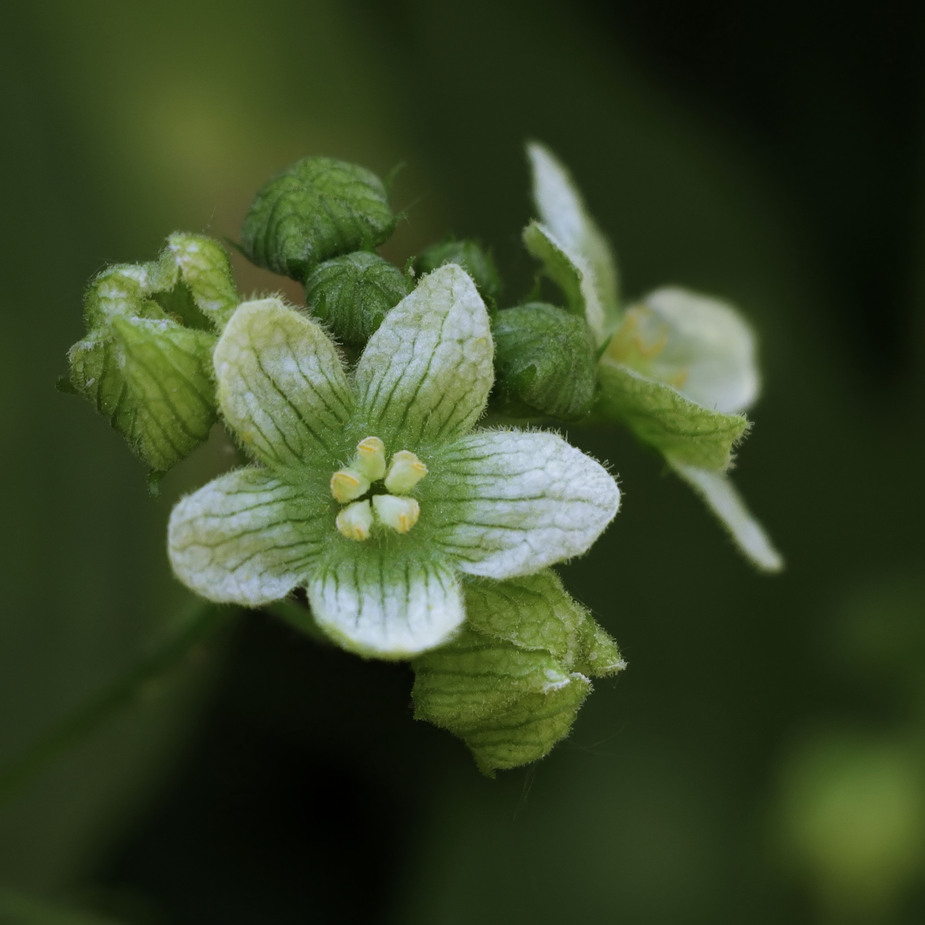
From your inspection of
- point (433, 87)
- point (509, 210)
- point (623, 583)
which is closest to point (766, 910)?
point (623, 583)

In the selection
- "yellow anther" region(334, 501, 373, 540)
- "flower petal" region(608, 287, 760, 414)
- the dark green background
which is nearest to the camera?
"yellow anther" region(334, 501, 373, 540)

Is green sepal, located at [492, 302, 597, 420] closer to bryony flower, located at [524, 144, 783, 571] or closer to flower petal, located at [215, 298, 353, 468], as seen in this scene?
bryony flower, located at [524, 144, 783, 571]

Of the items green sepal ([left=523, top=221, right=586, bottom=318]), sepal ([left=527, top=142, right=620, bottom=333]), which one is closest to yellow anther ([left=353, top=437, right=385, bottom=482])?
green sepal ([left=523, top=221, right=586, bottom=318])

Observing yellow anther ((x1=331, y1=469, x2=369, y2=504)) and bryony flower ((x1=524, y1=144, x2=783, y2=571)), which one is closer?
yellow anther ((x1=331, y1=469, x2=369, y2=504))

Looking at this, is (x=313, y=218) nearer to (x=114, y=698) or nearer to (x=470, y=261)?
(x=470, y=261)

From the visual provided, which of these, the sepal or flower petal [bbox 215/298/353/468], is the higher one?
flower petal [bbox 215/298/353/468]

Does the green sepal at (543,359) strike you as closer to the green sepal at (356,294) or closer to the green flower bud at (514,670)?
the green sepal at (356,294)

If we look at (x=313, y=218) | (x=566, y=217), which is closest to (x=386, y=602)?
(x=313, y=218)
